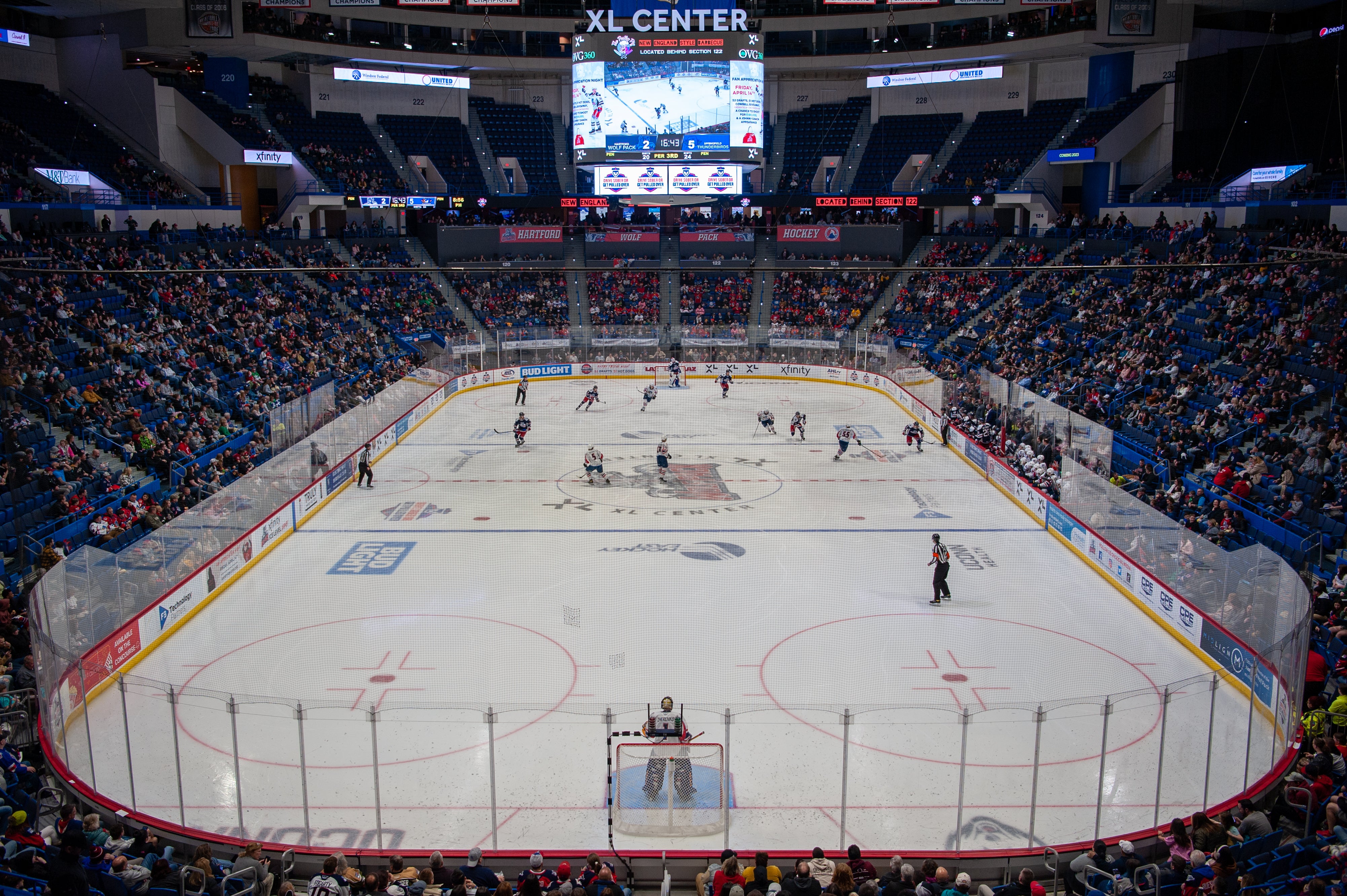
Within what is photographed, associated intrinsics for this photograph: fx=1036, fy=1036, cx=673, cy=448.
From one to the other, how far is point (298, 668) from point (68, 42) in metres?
34.4

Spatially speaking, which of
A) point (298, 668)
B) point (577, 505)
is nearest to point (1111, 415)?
point (577, 505)

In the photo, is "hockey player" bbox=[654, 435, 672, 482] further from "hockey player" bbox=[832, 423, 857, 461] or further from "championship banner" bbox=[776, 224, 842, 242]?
"championship banner" bbox=[776, 224, 842, 242]

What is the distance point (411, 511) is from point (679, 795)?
1372cm

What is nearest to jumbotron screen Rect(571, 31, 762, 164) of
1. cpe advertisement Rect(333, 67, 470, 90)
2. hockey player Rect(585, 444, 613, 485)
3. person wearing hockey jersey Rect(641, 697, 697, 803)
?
hockey player Rect(585, 444, 613, 485)

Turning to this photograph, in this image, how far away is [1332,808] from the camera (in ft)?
25.6

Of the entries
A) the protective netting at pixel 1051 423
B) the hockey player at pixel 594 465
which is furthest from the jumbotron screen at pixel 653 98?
the hockey player at pixel 594 465

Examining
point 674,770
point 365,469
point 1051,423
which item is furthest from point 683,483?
point 674,770

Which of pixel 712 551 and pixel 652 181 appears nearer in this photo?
pixel 712 551

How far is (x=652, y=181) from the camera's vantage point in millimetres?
34781

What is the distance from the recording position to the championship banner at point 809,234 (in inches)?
1863

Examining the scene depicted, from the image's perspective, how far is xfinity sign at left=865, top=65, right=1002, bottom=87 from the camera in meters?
46.7

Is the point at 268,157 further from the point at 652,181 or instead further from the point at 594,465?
the point at 594,465

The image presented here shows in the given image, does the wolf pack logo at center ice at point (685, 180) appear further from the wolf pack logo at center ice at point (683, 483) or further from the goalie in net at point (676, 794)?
the goalie in net at point (676, 794)

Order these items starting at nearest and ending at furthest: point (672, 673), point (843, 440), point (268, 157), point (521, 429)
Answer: point (672, 673) → point (843, 440) → point (521, 429) → point (268, 157)
